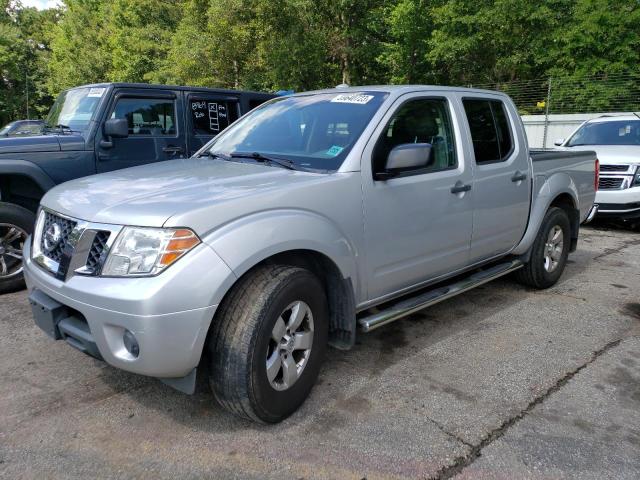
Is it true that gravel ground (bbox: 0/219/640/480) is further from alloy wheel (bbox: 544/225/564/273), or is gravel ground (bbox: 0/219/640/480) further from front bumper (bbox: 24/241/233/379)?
alloy wheel (bbox: 544/225/564/273)

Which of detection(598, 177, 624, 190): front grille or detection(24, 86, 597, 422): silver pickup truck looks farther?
detection(598, 177, 624, 190): front grille

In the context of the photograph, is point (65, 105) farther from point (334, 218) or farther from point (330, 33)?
point (330, 33)

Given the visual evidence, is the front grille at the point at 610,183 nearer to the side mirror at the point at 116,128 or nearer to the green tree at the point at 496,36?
the side mirror at the point at 116,128

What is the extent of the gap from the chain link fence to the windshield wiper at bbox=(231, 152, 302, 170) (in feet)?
51.2

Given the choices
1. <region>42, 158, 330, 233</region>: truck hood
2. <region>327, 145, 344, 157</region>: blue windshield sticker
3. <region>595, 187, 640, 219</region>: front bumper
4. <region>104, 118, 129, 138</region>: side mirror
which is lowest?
<region>595, 187, 640, 219</region>: front bumper

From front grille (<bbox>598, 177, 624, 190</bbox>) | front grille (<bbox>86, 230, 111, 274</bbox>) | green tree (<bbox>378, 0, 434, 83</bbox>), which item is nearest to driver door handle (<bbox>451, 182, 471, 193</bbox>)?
front grille (<bbox>86, 230, 111, 274</bbox>)

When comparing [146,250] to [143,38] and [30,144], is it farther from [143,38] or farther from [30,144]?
[143,38]

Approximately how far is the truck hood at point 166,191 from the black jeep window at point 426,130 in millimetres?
685

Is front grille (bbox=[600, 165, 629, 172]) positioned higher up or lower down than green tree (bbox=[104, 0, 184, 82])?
lower down

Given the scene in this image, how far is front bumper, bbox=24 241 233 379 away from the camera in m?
2.20

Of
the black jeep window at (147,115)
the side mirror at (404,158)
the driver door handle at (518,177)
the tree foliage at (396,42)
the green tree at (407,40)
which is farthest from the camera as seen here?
the green tree at (407,40)

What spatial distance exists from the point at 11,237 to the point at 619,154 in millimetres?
8252

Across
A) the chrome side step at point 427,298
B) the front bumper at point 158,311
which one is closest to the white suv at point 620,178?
the chrome side step at point 427,298

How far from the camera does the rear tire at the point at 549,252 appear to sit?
15.5 ft
